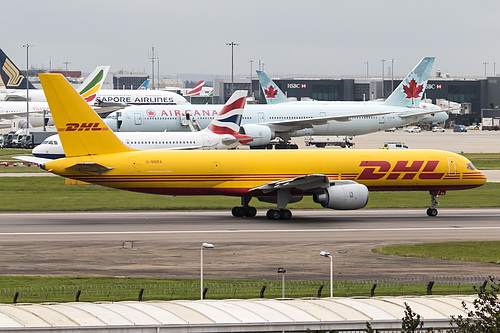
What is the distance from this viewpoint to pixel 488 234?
42812mm

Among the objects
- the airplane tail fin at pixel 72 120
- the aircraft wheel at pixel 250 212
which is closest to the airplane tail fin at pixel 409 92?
the aircraft wheel at pixel 250 212

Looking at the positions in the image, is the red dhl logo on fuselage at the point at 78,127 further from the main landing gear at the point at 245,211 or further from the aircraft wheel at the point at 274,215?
the aircraft wheel at the point at 274,215

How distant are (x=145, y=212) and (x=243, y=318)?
33033 millimetres

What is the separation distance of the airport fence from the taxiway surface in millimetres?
1737

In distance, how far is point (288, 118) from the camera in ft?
319

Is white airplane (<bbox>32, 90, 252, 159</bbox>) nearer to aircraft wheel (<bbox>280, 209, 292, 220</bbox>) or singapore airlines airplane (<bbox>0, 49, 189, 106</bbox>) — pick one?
aircraft wheel (<bbox>280, 209, 292, 220</bbox>)

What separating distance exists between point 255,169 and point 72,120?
10.9 meters

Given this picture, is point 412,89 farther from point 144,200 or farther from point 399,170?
point 399,170

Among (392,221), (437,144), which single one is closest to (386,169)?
(392,221)

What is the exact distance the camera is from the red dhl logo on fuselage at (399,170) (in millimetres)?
48562

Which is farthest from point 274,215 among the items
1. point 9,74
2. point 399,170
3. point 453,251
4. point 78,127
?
point 9,74

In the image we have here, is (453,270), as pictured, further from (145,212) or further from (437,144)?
(437,144)

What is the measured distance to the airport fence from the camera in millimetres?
26922

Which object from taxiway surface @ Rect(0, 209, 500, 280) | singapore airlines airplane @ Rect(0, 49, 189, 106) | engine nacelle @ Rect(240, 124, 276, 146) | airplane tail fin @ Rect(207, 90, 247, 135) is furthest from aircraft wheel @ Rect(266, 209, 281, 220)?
singapore airlines airplane @ Rect(0, 49, 189, 106)
